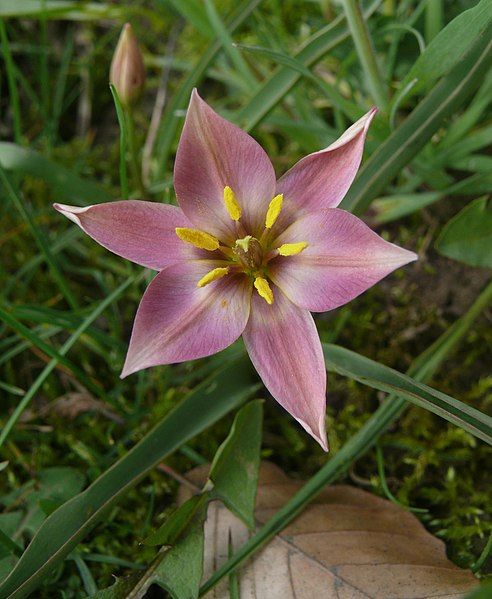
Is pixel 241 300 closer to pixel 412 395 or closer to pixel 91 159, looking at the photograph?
pixel 412 395

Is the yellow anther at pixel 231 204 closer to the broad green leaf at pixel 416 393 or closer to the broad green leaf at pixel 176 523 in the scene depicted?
the broad green leaf at pixel 416 393

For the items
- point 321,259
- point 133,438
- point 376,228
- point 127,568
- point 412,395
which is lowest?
point 127,568

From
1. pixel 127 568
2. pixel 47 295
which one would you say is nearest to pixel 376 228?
pixel 47 295

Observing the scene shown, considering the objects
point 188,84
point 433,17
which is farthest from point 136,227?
point 433,17

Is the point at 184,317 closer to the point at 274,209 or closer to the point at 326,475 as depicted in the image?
the point at 274,209

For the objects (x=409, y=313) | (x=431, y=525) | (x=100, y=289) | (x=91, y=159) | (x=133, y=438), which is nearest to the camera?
(x=431, y=525)

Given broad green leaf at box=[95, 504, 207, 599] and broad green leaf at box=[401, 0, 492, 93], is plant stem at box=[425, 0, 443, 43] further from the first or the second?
broad green leaf at box=[95, 504, 207, 599]
